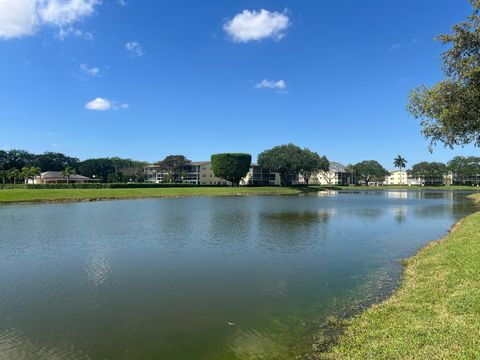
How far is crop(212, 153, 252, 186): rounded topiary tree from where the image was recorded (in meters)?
143

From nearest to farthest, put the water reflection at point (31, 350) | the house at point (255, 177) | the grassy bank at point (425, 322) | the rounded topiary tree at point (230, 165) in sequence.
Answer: the grassy bank at point (425, 322) < the water reflection at point (31, 350) < the rounded topiary tree at point (230, 165) < the house at point (255, 177)

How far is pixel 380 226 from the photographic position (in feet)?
127

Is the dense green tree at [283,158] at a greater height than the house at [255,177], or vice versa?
the dense green tree at [283,158]

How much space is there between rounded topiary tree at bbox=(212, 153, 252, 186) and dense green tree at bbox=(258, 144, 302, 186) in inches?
477

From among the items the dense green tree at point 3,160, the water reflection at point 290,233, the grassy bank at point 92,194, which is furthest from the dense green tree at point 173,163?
the water reflection at point 290,233

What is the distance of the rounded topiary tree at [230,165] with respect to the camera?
142688mm

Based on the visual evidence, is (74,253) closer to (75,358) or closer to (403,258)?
(75,358)

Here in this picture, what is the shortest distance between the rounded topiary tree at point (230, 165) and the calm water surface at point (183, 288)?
360 feet

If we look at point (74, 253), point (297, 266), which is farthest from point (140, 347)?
point (74, 253)

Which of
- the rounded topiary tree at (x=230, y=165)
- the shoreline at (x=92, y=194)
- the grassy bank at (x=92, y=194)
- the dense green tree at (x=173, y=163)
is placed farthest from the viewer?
the dense green tree at (x=173, y=163)

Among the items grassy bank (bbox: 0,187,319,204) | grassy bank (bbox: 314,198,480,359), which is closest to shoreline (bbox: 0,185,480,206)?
grassy bank (bbox: 0,187,319,204)

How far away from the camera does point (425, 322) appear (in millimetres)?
10141

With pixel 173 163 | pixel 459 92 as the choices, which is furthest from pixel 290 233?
pixel 173 163

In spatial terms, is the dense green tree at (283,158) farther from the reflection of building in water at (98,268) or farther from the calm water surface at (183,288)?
the reflection of building in water at (98,268)
